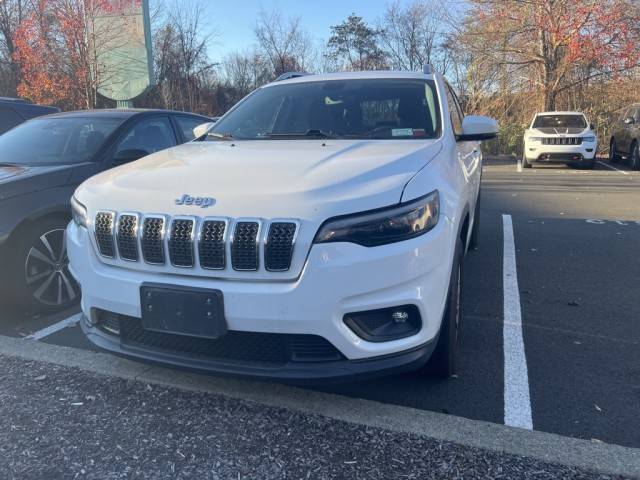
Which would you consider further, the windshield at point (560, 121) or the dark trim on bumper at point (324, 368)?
the windshield at point (560, 121)

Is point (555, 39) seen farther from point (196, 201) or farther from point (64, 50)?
point (196, 201)

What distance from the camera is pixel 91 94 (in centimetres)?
1653

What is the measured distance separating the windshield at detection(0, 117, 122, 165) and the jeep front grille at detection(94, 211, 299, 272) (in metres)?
2.37

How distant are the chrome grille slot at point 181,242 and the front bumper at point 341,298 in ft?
0.28

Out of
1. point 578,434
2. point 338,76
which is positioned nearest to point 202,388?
point 578,434

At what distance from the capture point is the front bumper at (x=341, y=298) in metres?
2.36

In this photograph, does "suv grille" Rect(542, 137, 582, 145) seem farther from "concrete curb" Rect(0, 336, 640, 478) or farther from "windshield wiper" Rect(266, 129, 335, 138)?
"concrete curb" Rect(0, 336, 640, 478)

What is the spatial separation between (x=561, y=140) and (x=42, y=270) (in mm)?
14200

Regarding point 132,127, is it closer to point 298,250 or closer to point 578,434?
point 298,250

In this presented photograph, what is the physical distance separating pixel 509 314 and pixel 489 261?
5.20ft

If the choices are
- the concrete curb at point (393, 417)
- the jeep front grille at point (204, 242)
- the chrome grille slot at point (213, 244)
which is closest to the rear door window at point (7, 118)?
the concrete curb at point (393, 417)

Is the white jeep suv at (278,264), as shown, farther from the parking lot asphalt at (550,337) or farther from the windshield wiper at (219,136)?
the windshield wiper at (219,136)

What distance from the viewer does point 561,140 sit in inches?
593

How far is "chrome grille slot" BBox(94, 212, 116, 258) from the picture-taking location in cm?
272
